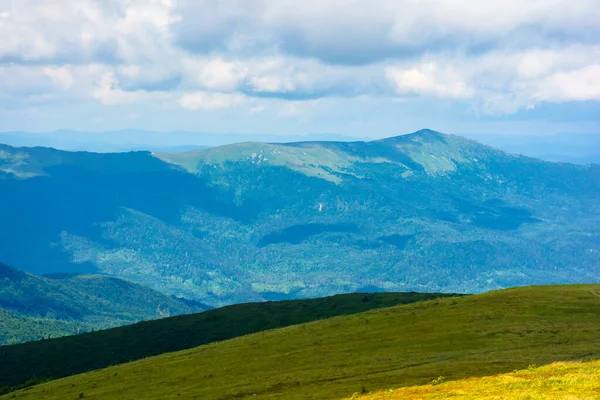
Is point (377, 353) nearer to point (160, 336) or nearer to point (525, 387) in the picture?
point (525, 387)

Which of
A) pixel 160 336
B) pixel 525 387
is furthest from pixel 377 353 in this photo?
pixel 160 336

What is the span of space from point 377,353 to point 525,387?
27162 millimetres

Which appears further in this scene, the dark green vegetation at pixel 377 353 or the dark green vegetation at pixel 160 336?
the dark green vegetation at pixel 160 336

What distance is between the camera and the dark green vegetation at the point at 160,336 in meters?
128

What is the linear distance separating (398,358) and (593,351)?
16594 millimetres

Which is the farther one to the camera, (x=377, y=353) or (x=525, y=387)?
(x=377, y=353)

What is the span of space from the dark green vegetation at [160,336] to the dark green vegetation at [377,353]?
119 ft

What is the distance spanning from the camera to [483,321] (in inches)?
3059

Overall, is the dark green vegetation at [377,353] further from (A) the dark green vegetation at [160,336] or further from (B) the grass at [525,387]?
(A) the dark green vegetation at [160,336]

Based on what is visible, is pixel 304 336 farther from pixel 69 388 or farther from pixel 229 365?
pixel 69 388

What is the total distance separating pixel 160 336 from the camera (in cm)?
13788

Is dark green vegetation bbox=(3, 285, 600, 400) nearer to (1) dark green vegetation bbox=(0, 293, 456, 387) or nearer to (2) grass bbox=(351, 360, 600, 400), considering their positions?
(2) grass bbox=(351, 360, 600, 400)

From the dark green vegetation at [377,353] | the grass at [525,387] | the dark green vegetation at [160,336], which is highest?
the grass at [525,387]

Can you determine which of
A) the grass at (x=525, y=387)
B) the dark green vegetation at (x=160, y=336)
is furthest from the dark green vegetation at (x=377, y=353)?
the dark green vegetation at (x=160, y=336)
